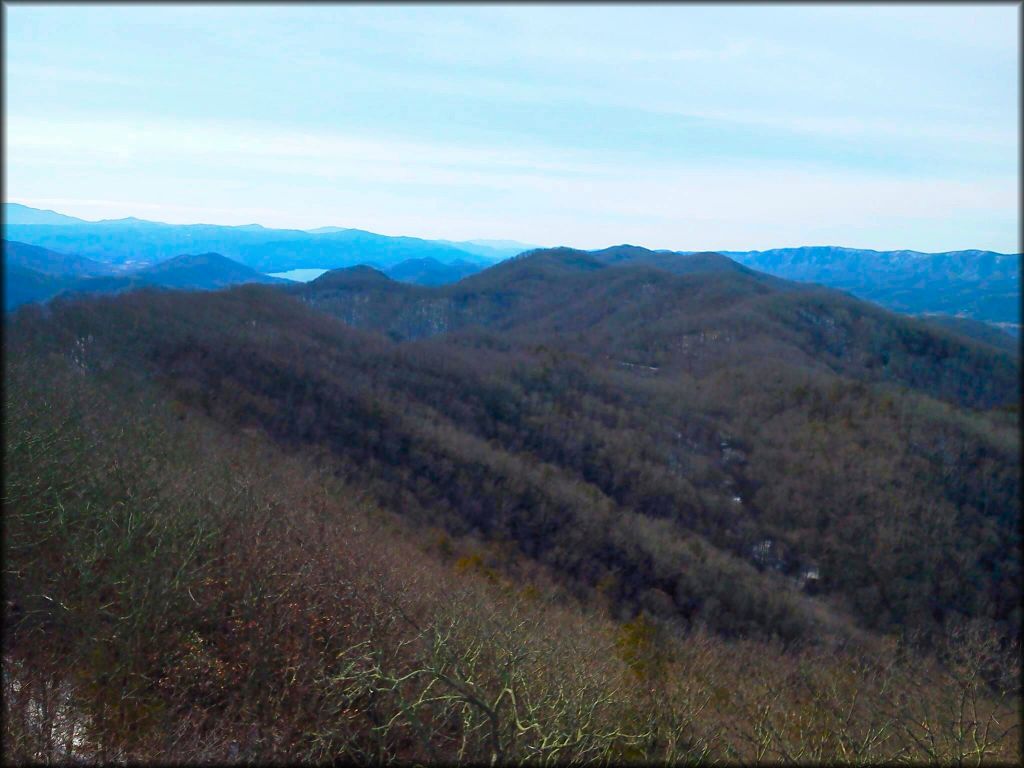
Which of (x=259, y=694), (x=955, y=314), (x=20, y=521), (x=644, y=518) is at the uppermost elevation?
(x=955, y=314)

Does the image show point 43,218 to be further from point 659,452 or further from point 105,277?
point 659,452

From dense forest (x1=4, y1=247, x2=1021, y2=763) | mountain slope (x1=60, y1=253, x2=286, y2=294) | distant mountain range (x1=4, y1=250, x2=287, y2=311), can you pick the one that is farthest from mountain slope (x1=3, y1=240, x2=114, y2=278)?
dense forest (x1=4, y1=247, x2=1021, y2=763)

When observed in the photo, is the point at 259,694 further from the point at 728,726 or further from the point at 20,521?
the point at 728,726

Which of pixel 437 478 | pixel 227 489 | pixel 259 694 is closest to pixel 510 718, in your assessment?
pixel 259 694

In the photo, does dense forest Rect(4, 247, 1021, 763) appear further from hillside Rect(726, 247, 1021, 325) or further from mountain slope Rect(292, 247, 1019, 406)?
hillside Rect(726, 247, 1021, 325)

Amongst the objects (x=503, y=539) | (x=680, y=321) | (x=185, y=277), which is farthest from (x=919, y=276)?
(x=185, y=277)

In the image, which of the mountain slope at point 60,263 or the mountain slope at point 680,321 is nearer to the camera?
the mountain slope at point 60,263

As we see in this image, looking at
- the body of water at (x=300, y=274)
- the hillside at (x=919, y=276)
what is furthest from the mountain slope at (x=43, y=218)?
the hillside at (x=919, y=276)

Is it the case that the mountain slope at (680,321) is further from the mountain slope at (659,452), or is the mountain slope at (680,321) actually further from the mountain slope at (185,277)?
the mountain slope at (185,277)
